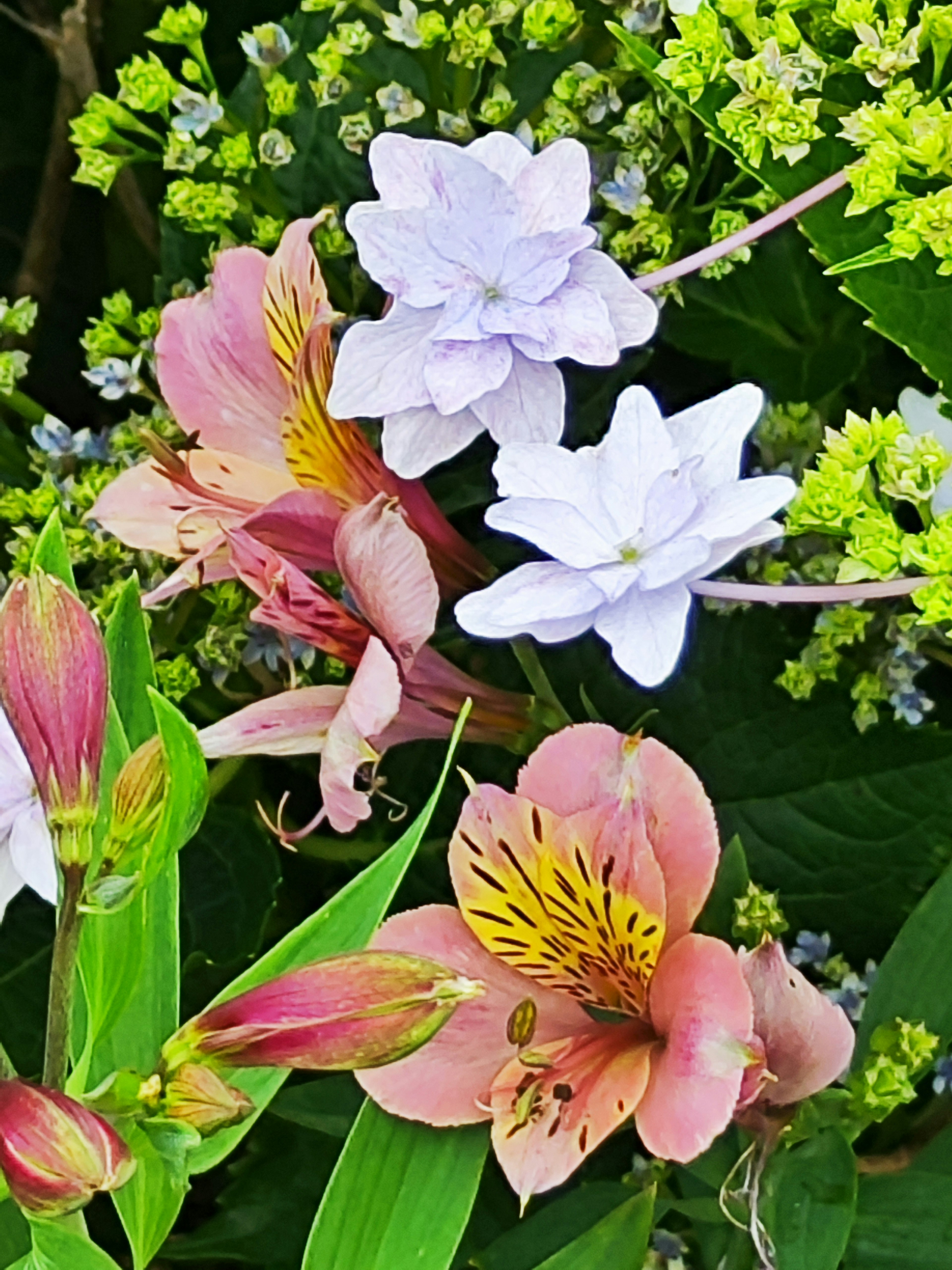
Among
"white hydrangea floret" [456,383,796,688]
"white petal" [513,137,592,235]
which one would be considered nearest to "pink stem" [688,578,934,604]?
"white hydrangea floret" [456,383,796,688]

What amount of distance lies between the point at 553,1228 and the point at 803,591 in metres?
0.23

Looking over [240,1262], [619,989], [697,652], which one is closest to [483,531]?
[697,652]

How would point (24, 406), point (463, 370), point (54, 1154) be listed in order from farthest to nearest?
point (24, 406)
point (463, 370)
point (54, 1154)

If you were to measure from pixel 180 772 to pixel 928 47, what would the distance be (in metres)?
0.31

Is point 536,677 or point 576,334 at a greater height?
point 576,334

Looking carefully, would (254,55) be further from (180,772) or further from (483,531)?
(180,772)

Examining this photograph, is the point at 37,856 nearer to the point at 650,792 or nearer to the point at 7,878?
the point at 7,878

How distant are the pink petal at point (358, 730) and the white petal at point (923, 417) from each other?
0.18 m

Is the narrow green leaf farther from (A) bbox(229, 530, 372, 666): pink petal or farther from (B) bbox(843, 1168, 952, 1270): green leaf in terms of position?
(B) bbox(843, 1168, 952, 1270): green leaf

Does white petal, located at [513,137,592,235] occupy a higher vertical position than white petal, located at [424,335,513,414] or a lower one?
higher

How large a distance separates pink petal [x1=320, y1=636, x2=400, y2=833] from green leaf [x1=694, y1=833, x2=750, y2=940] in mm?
127

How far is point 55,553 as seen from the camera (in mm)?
398

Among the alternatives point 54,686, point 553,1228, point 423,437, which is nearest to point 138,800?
point 54,686

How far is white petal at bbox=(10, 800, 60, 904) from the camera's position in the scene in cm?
38
